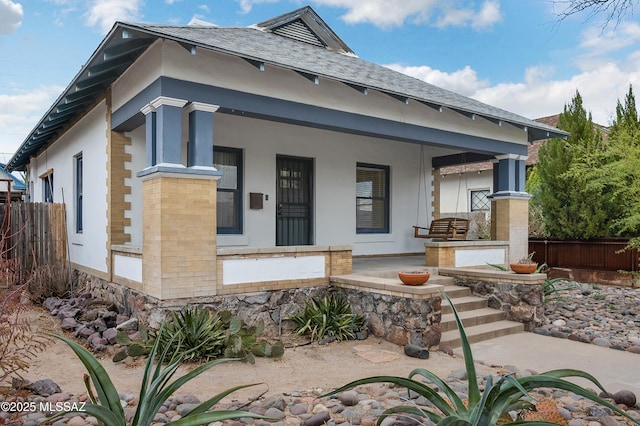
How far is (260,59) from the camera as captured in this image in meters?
6.11

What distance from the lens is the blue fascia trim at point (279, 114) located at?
20.5ft

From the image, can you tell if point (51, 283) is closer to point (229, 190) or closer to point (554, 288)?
point (229, 190)

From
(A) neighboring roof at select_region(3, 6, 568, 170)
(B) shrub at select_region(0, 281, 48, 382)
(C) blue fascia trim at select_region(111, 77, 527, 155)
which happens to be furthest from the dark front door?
(B) shrub at select_region(0, 281, 48, 382)

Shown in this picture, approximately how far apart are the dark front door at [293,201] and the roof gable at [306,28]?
2.88 meters

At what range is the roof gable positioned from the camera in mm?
10172

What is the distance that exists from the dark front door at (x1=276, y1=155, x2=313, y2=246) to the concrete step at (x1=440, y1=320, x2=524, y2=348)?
424cm

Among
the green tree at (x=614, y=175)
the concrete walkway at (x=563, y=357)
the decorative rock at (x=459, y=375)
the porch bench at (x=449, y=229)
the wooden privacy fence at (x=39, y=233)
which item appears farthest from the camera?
the porch bench at (x=449, y=229)

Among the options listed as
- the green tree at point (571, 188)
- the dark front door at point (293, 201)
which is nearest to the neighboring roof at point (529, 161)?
the green tree at point (571, 188)

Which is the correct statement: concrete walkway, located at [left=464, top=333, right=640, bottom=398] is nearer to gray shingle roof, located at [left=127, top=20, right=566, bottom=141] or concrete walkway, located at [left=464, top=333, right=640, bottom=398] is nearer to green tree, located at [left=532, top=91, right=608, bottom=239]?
gray shingle roof, located at [left=127, top=20, right=566, bottom=141]

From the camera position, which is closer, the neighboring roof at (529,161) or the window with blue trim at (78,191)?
the window with blue trim at (78,191)

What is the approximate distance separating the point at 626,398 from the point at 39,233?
35.6 feet

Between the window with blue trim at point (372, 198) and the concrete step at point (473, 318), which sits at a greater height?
→ the window with blue trim at point (372, 198)

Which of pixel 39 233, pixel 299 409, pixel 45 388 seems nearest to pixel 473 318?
pixel 299 409

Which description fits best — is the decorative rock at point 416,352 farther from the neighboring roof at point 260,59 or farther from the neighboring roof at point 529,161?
the neighboring roof at point 529,161
